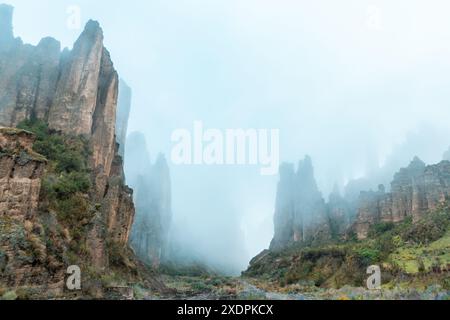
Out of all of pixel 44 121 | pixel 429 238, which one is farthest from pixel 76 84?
pixel 429 238

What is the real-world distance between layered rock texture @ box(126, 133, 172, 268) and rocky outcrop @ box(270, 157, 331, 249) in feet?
125

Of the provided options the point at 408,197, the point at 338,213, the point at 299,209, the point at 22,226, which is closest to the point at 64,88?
the point at 22,226

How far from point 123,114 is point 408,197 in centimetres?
5923

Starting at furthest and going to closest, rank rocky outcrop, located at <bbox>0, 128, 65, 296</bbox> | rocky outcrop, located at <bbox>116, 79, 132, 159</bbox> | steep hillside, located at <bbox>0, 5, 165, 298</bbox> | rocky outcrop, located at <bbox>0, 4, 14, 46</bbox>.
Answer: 1. rocky outcrop, located at <bbox>116, 79, 132, 159</bbox>
2. rocky outcrop, located at <bbox>0, 4, 14, 46</bbox>
3. steep hillside, located at <bbox>0, 5, 165, 298</bbox>
4. rocky outcrop, located at <bbox>0, 128, 65, 296</bbox>

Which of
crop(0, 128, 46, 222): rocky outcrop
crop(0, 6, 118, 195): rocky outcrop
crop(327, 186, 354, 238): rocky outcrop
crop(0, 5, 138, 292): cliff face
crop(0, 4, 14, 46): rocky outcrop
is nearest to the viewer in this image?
crop(0, 128, 46, 222): rocky outcrop

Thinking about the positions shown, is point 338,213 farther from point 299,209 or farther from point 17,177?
point 17,177

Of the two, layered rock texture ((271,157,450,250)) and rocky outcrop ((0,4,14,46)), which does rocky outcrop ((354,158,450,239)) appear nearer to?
layered rock texture ((271,157,450,250))

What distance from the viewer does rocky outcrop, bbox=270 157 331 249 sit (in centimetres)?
12350

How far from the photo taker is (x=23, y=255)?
19156mm

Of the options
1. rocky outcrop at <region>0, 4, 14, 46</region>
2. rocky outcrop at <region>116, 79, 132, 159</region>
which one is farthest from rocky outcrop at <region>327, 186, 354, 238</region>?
rocky outcrop at <region>0, 4, 14, 46</region>

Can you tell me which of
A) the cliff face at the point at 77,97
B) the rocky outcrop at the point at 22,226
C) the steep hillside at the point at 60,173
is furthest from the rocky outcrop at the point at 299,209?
the rocky outcrop at the point at 22,226

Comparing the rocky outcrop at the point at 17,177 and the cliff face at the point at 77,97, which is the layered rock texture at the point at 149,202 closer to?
the cliff face at the point at 77,97

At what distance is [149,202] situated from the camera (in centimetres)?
12825
